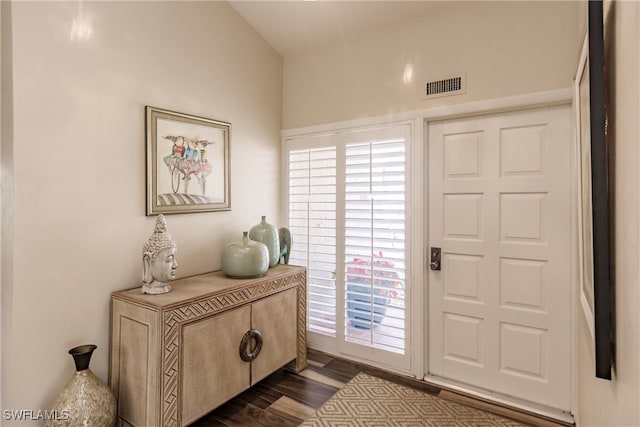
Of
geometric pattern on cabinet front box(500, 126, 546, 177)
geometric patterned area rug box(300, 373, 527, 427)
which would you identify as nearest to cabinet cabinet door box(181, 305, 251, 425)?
geometric patterned area rug box(300, 373, 527, 427)

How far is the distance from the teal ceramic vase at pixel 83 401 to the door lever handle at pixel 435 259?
7.06 ft

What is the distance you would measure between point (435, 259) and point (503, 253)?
1.50ft

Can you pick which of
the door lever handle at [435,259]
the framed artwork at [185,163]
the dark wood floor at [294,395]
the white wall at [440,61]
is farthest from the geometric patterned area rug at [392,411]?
the white wall at [440,61]

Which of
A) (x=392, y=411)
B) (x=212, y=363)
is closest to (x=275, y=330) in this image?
(x=212, y=363)

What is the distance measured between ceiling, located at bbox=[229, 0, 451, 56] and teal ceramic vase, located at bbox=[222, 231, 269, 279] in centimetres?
176

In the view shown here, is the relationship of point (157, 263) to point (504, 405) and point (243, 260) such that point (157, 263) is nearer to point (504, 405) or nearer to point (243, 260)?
point (243, 260)

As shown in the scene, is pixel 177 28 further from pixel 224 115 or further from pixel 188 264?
pixel 188 264

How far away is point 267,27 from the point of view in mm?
3086

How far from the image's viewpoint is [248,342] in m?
2.44

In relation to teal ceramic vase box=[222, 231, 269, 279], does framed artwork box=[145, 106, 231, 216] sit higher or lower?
higher

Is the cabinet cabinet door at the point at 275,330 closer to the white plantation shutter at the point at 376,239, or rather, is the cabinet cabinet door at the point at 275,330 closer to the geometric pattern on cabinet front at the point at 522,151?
the white plantation shutter at the point at 376,239

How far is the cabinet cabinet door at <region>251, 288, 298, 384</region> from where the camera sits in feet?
8.31

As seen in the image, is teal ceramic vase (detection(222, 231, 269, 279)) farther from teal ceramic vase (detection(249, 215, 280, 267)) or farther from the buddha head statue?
the buddha head statue

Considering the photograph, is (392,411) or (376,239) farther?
(376,239)
